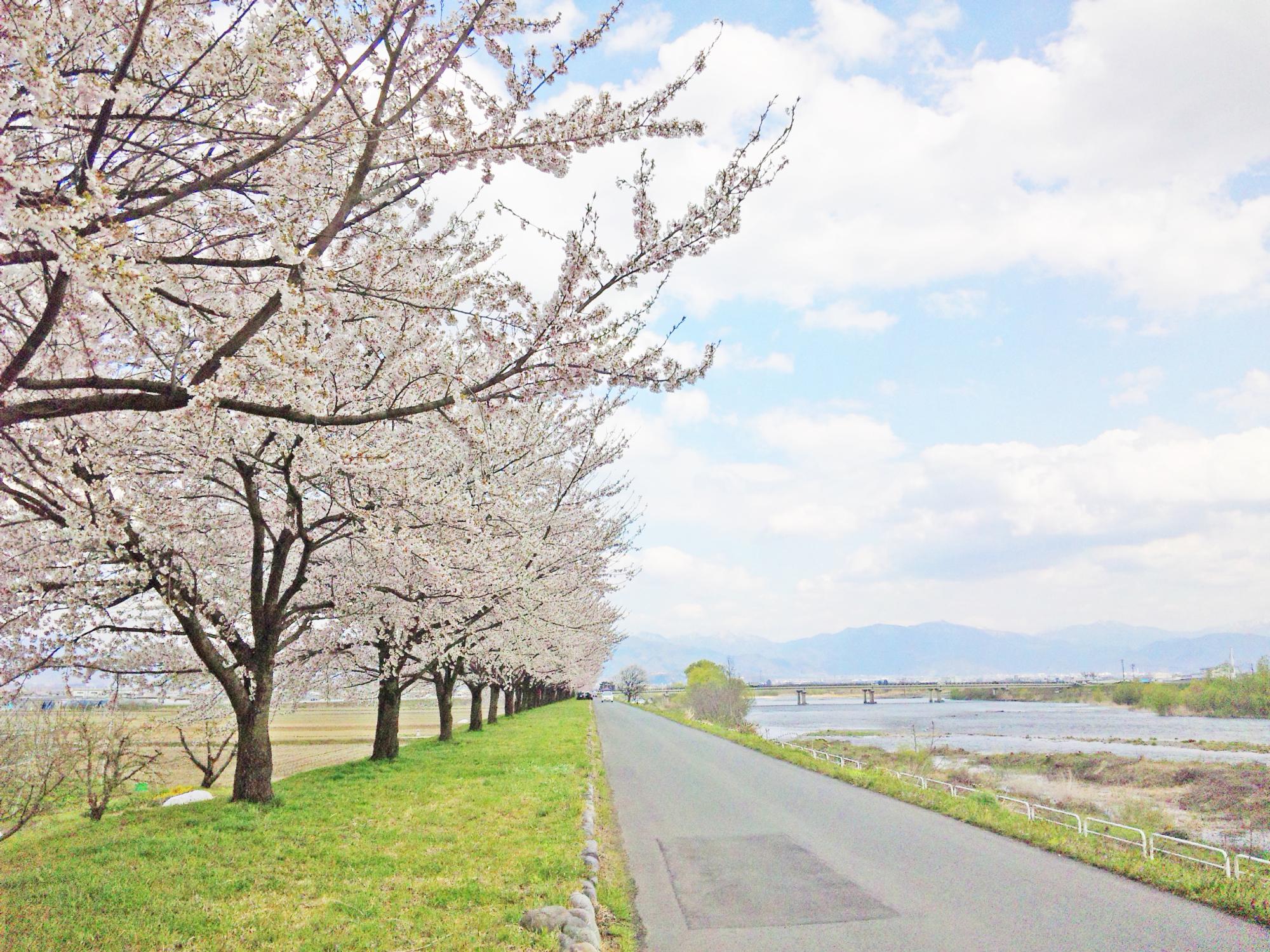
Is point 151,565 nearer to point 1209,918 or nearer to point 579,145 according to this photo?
point 579,145

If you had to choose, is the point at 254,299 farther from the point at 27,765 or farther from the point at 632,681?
the point at 632,681

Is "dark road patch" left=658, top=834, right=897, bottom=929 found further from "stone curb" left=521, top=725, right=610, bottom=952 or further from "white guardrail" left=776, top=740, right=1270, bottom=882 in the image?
"white guardrail" left=776, top=740, right=1270, bottom=882

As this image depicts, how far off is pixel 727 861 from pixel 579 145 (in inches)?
319

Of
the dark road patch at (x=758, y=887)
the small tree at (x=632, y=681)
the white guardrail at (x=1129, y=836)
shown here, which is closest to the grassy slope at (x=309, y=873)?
the dark road patch at (x=758, y=887)

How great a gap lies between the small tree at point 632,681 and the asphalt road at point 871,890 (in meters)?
133

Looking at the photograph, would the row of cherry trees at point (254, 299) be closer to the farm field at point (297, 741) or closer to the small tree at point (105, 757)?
the small tree at point (105, 757)

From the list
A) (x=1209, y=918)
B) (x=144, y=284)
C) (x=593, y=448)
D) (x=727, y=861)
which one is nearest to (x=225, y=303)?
(x=144, y=284)

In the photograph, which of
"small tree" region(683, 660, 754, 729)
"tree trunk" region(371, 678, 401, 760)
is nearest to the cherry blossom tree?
"tree trunk" region(371, 678, 401, 760)

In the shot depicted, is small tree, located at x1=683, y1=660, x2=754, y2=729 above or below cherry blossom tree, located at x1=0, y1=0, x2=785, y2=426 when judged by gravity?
below

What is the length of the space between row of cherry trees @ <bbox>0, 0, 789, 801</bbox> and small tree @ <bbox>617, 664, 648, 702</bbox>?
136 meters

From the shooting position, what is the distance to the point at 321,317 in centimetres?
468

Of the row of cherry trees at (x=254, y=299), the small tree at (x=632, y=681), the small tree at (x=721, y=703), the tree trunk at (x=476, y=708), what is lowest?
the small tree at (x=632, y=681)

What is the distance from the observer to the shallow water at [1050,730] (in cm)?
4447

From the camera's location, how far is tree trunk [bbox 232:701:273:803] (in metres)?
→ 11.5
